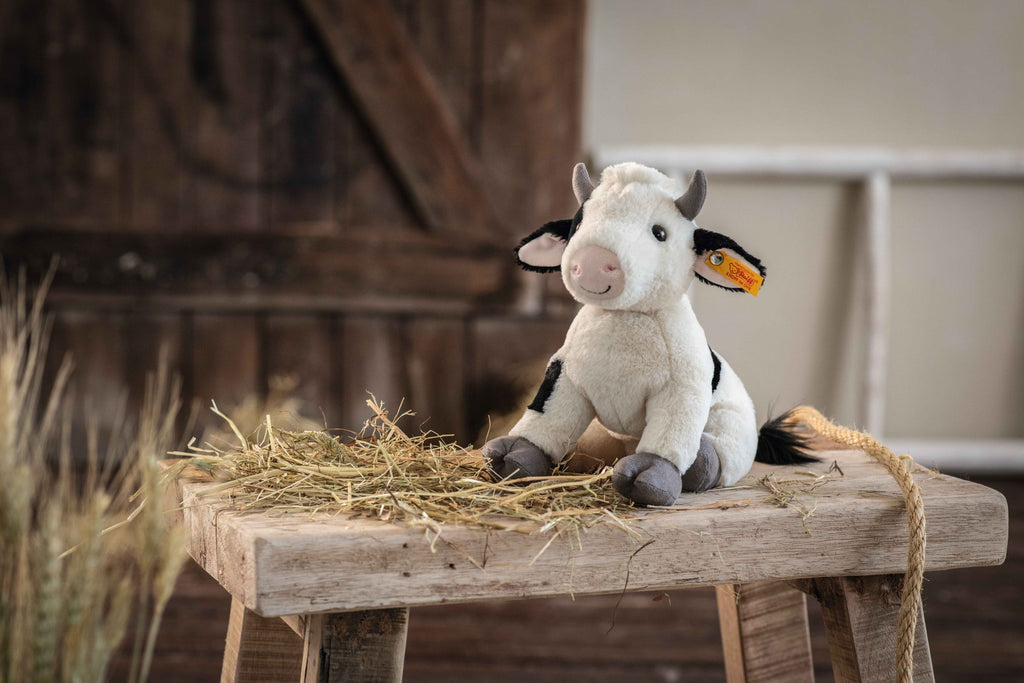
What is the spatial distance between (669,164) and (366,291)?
1050mm

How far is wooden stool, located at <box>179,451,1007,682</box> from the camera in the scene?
30.6 inches

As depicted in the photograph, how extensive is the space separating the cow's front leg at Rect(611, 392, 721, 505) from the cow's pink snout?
11cm

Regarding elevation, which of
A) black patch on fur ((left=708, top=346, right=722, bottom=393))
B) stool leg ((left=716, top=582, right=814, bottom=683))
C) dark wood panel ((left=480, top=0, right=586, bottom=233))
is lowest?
stool leg ((left=716, top=582, right=814, bottom=683))

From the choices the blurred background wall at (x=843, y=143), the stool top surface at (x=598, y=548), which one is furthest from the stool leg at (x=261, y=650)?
the blurred background wall at (x=843, y=143)

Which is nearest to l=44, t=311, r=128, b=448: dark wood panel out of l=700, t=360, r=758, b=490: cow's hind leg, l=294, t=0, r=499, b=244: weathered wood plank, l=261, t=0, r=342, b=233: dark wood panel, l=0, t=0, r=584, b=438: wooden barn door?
l=0, t=0, r=584, b=438: wooden barn door

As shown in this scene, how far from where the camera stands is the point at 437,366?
9.09 feet

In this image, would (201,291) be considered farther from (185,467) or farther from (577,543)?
(577,543)

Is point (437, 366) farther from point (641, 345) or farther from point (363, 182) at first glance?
point (641, 345)

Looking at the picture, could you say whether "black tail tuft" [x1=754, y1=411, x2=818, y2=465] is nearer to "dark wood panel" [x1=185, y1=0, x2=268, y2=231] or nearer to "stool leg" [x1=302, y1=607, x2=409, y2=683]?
"stool leg" [x1=302, y1=607, x2=409, y2=683]

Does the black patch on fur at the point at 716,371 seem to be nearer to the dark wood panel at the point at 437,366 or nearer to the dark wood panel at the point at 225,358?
the dark wood panel at the point at 437,366

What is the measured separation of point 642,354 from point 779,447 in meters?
0.26

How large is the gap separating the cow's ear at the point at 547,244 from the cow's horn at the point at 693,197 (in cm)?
12

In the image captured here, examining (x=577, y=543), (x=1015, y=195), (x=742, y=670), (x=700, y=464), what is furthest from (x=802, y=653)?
(x=1015, y=195)

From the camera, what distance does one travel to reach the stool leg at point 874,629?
3.21ft
